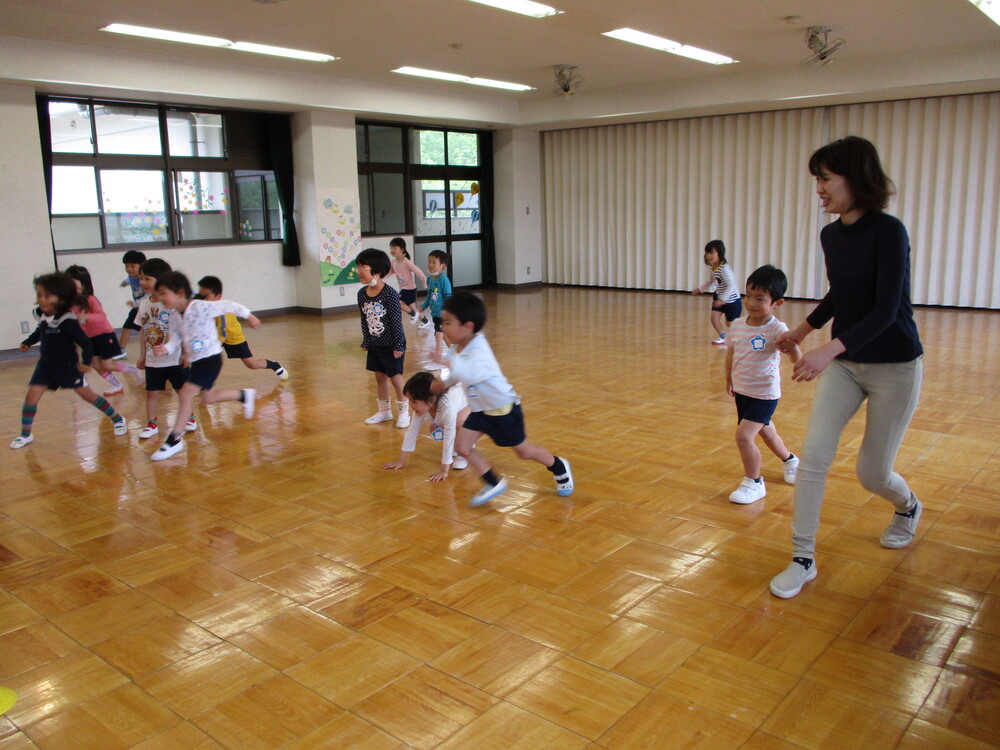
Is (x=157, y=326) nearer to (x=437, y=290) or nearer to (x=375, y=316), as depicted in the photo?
(x=375, y=316)

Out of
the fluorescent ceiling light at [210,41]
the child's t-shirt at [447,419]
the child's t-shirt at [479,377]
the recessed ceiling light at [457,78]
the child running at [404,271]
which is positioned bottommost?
the child's t-shirt at [447,419]

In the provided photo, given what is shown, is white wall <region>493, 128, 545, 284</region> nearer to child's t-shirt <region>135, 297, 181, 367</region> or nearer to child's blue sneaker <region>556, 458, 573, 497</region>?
child's t-shirt <region>135, 297, 181, 367</region>

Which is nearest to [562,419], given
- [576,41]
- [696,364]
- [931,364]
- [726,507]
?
[726,507]

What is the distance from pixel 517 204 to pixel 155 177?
6395 millimetres

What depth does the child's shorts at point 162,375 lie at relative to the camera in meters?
5.04

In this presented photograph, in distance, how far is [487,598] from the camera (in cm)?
282

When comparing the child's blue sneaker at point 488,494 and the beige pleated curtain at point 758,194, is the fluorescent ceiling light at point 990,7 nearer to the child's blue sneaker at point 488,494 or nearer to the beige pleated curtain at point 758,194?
the beige pleated curtain at point 758,194

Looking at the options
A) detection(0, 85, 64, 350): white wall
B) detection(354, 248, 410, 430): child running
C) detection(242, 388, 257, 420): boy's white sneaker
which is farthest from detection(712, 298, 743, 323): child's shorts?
detection(0, 85, 64, 350): white wall

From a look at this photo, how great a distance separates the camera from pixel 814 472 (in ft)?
8.76

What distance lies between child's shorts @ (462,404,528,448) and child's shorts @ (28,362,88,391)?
288 centimetres

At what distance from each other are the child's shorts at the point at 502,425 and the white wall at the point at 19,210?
7021mm

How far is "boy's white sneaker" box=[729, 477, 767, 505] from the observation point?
3682 mm

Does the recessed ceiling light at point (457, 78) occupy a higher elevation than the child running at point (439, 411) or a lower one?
higher

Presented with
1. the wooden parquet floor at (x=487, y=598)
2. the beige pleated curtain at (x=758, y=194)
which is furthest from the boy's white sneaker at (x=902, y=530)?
the beige pleated curtain at (x=758, y=194)
